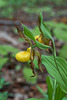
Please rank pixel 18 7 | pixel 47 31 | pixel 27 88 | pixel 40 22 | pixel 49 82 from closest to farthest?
pixel 40 22
pixel 47 31
pixel 49 82
pixel 27 88
pixel 18 7

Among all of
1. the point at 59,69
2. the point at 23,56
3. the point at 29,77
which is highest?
the point at 23,56

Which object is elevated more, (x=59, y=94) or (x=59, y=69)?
(x=59, y=69)

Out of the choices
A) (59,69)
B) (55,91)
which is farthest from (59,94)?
(59,69)

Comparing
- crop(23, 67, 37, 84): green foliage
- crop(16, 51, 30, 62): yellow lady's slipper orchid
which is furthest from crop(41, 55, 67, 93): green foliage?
crop(23, 67, 37, 84): green foliage

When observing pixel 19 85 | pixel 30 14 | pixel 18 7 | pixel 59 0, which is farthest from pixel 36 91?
pixel 59 0

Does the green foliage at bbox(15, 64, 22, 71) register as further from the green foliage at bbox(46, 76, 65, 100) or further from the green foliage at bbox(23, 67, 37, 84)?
the green foliage at bbox(46, 76, 65, 100)

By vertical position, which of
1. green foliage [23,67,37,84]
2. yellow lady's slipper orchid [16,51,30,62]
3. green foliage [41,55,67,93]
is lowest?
green foliage [23,67,37,84]

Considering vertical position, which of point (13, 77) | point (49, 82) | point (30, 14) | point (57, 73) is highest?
point (30, 14)

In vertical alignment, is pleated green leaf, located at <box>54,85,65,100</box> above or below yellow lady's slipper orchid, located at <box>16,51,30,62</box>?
below

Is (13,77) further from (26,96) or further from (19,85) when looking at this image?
(26,96)

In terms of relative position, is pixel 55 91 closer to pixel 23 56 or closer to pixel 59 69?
pixel 59 69

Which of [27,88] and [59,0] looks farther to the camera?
[59,0]
